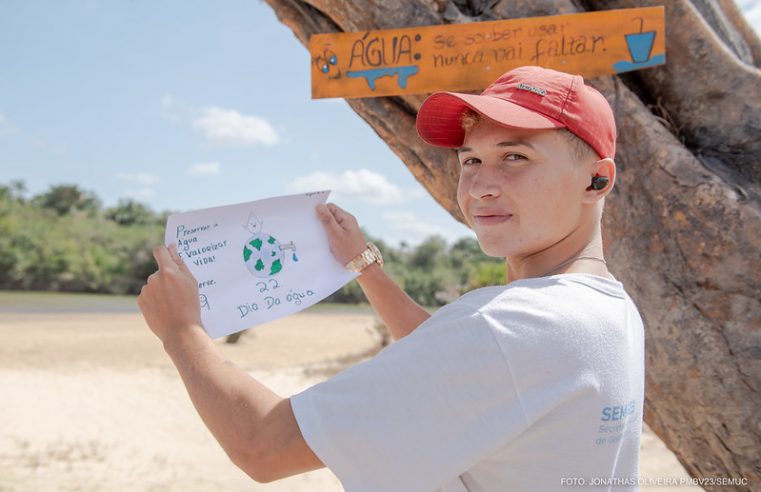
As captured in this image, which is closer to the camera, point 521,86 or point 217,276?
point 521,86

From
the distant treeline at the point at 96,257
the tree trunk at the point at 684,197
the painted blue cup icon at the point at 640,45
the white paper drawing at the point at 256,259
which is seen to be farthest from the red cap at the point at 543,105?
the distant treeline at the point at 96,257

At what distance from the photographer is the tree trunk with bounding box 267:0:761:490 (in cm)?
224

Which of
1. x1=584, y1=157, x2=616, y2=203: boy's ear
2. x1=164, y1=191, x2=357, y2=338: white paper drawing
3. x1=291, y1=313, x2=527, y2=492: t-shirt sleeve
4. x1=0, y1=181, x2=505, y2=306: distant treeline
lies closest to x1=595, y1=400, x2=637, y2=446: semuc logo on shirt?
x1=291, y1=313, x2=527, y2=492: t-shirt sleeve

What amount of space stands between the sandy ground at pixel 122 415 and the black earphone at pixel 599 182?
448 centimetres

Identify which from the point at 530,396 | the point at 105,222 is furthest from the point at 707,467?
the point at 105,222

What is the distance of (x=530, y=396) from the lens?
42.6 inches

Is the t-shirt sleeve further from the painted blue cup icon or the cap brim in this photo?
the painted blue cup icon

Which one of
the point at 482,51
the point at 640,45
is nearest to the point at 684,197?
the point at 640,45

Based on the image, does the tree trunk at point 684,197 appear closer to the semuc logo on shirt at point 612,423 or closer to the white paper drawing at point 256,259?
the white paper drawing at point 256,259

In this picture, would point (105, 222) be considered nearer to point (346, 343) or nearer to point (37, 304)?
point (37, 304)

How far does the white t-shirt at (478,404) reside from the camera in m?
1.06

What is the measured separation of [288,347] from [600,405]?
13.4m

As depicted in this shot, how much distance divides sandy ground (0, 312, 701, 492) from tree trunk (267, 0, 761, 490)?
3.27 m

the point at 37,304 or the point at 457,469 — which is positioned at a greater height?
the point at 457,469
